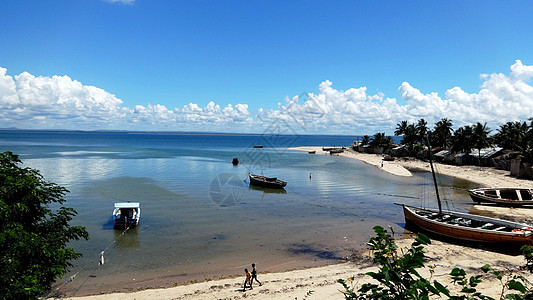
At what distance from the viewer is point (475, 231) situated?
23.3 meters

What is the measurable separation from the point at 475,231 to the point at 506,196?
1935 cm

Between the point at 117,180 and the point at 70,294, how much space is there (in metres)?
39.7

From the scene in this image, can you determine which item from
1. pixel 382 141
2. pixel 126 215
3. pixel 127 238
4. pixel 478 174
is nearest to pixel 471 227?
pixel 127 238

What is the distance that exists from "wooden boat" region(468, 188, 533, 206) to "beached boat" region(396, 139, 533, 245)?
11726 millimetres

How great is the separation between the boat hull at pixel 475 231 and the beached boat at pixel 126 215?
24.3m

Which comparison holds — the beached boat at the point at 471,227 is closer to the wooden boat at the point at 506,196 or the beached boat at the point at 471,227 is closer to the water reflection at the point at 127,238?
the wooden boat at the point at 506,196

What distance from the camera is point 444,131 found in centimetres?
9375

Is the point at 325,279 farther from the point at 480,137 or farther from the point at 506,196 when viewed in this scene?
the point at 480,137

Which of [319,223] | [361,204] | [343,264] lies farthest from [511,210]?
[343,264]

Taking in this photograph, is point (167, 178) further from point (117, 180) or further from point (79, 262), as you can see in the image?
point (79, 262)

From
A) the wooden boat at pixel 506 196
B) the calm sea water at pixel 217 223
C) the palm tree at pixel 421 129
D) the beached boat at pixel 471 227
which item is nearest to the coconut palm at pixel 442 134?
the palm tree at pixel 421 129

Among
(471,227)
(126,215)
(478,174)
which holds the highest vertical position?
(478,174)

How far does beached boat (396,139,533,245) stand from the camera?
22.0m

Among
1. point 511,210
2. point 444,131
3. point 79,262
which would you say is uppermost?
point 444,131
